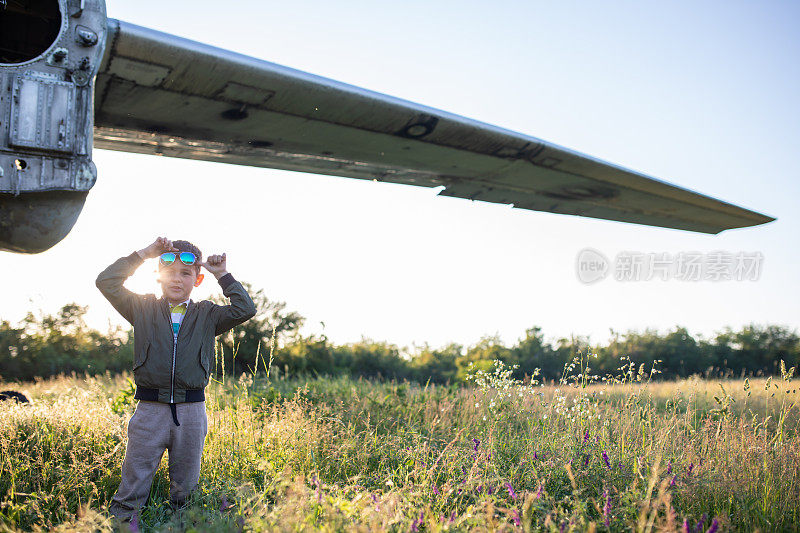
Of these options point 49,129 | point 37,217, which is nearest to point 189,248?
point 37,217

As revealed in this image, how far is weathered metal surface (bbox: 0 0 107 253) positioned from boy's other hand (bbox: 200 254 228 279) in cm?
88

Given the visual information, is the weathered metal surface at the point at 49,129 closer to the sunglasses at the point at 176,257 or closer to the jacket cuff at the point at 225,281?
the sunglasses at the point at 176,257

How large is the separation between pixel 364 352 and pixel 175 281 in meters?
14.8

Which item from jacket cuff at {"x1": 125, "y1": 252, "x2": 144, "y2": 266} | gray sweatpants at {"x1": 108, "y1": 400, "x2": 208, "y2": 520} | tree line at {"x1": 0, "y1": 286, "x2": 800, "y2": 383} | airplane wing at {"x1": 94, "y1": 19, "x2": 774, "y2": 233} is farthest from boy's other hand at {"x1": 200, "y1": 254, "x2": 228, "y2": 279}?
tree line at {"x1": 0, "y1": 286, "x2": 800, "y2": 383}

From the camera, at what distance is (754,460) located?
11.9 ft

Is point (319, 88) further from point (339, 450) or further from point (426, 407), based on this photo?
point (426, 407)

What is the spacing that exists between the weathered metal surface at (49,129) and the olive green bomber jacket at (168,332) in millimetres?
590

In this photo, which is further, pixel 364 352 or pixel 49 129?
pixel 364 352

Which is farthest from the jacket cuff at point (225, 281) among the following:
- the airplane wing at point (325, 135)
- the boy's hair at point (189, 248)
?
the airplane wing at point (325, 135)

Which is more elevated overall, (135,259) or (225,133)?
(225,133)

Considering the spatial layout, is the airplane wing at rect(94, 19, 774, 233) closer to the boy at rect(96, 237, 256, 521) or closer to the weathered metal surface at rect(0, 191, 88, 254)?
the weathered metal surface at rect(0, 191, 88, 254)

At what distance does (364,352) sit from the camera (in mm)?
18172

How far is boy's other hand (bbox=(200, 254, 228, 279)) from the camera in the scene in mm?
3691

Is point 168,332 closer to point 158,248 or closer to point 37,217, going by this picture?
point 158,248
